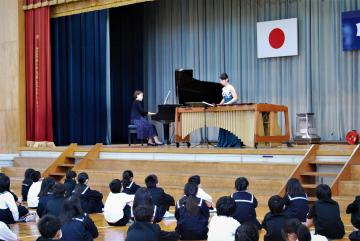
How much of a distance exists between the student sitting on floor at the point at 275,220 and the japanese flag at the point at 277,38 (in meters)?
10.3

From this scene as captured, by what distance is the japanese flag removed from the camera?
616 inches

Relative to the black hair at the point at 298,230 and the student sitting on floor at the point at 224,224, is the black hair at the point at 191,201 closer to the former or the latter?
the student sitting on floor at the point at 224,224

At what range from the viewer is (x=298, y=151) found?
10484 millimetres

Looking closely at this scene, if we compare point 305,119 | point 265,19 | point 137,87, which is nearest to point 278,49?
point 265,19

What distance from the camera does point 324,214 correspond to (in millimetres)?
6512

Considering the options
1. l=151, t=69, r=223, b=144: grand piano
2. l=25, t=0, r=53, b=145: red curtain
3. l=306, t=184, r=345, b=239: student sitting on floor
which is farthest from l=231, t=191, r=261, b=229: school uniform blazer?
l=25, t=0, r=53, b=145: red curtain

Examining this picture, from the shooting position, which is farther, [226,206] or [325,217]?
[325,217]

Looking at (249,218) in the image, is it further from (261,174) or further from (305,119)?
(305,119)

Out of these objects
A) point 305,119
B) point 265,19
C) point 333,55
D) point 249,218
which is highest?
point 265,19

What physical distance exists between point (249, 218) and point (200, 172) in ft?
13.8

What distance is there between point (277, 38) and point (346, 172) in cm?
701

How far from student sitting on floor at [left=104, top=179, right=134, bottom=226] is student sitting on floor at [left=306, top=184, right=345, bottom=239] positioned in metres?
2.50

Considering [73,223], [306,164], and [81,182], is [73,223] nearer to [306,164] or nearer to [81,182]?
[81,182]

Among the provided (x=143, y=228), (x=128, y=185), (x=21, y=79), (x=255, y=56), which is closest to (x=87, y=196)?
(x=128, y=185)
